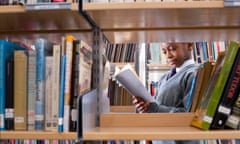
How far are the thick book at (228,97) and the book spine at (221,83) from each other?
1 centimetres

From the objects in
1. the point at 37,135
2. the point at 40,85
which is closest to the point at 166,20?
the point at 40,85

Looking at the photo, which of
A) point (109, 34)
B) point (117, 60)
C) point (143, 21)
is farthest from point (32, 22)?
point (117, 60)

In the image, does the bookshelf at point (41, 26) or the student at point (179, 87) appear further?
the student at point (179, 87)

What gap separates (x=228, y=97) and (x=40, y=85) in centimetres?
68

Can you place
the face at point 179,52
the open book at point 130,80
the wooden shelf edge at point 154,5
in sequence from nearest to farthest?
1. the wooden shelf edge at point 154,5
2. the open book at point 130,80
3. the face at point 179,52

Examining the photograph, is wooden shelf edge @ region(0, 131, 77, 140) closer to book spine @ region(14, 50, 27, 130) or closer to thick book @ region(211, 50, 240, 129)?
book spine @ region(14, 50, 27, 130)

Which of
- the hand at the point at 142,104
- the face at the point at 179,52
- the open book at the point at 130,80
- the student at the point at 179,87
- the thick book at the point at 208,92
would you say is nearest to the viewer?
the thick book at the point at 208,92

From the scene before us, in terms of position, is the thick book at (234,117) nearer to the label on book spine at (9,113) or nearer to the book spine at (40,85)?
the book spine at (40,85)

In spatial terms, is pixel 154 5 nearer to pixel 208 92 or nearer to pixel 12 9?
pixel 208 92

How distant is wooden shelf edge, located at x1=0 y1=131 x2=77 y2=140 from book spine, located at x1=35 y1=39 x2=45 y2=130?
47 mm

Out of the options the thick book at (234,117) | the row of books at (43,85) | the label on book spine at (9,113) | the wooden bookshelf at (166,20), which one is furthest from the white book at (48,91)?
the thick book at (234,117)

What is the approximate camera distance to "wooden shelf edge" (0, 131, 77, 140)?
1061mm

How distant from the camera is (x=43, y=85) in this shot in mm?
1131

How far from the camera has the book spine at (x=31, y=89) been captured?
1.13 meters
